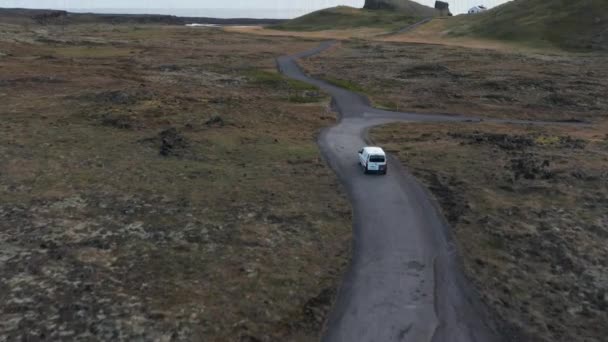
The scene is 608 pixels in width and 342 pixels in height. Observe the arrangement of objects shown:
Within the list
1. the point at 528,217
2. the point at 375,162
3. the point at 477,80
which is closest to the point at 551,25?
the point at 477,80

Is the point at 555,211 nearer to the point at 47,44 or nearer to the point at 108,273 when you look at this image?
the point at 108,273

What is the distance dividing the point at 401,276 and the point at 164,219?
13.7 meters

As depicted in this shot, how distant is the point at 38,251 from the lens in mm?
24969

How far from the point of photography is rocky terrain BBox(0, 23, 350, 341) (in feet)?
67.3

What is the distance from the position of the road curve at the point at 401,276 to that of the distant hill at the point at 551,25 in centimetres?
11027

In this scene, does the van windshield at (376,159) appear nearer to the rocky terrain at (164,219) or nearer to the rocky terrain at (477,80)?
the rocky terrain at (164,219)

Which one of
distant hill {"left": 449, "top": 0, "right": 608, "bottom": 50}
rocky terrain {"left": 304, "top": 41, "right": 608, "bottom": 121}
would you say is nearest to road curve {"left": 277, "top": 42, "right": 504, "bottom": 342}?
rocky terrain {"left": 304, "top": 41, "right": 608, "bottom": 121}

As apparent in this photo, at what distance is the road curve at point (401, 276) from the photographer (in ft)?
66.9

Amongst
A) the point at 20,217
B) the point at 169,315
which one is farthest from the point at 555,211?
the point at 20,217

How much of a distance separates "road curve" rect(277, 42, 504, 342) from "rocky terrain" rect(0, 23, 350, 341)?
44.8 inches

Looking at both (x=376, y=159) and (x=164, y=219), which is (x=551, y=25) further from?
(x=164, y=219)

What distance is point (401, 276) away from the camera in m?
24.0

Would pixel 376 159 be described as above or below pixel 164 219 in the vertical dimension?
above

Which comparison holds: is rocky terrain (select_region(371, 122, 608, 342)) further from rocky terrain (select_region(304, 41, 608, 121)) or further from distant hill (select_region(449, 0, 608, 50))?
distant hill (select_region(449, 0, 608, 50))
